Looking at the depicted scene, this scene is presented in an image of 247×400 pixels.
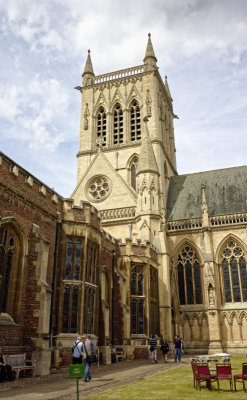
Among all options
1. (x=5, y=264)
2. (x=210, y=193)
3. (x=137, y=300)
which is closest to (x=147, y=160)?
(x=210, y=193)

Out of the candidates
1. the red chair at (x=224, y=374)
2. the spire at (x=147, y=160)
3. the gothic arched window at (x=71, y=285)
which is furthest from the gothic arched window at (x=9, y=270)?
the spire at (x=147, y=160)

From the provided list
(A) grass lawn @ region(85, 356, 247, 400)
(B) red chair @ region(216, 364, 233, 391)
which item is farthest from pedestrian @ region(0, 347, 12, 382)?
(B) red chair @ region(216, 364, 233, 391)

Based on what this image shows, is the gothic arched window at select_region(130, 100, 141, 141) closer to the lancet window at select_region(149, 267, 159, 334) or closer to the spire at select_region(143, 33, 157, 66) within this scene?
the spire at select_region(143, 33, 157, 66)

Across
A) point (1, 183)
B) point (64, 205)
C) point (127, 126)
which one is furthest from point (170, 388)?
point (127, 126)

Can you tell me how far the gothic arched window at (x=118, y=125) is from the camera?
4037cm

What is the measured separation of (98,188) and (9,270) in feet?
72.8

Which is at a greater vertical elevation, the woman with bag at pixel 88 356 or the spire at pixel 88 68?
the spire at pixel 88 68

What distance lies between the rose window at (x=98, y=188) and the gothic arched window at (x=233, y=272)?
12012 mm

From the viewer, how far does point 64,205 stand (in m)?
18.2

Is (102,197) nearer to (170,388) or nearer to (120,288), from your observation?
(120,288)

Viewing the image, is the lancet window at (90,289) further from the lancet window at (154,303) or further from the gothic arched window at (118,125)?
A: the gothic arched window at (118,125)

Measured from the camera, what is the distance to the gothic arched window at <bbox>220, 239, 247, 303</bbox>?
98.4 ft

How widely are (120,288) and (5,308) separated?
10606mm

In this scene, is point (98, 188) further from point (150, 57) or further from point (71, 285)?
point (71, 285)
